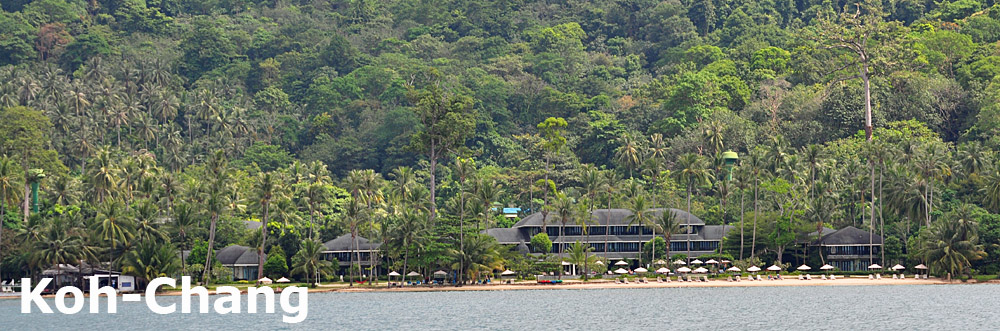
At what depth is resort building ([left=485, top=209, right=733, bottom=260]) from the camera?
14938cm

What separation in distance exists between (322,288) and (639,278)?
108 feet

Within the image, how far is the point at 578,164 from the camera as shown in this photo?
620 ft

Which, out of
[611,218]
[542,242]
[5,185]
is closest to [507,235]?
[542,242]

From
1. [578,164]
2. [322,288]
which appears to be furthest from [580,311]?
[578,164]

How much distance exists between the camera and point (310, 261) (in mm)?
134625

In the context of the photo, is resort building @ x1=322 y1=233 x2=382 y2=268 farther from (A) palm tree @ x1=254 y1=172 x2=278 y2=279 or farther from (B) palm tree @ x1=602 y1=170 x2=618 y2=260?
(B) palm tree @ x1=602 y1=170 x2=618 y2=260

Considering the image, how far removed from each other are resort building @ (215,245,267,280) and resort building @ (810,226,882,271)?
59492mm

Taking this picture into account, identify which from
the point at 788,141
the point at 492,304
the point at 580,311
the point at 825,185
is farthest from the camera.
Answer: the point at 788,141

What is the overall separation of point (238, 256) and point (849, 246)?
64972mm

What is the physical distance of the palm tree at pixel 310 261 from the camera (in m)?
134

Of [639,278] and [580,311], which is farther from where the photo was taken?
[639,278]

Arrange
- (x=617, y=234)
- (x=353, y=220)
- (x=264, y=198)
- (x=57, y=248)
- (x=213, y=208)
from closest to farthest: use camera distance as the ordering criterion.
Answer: (x=57, y=248) → (x=213, y=208) → (x=353, y=220) → (x=264, y=198) → (x=617, y=234)

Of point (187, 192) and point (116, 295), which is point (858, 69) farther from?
point (116, 295)

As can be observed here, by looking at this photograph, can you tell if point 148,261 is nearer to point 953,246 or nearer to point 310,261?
point 310,261
